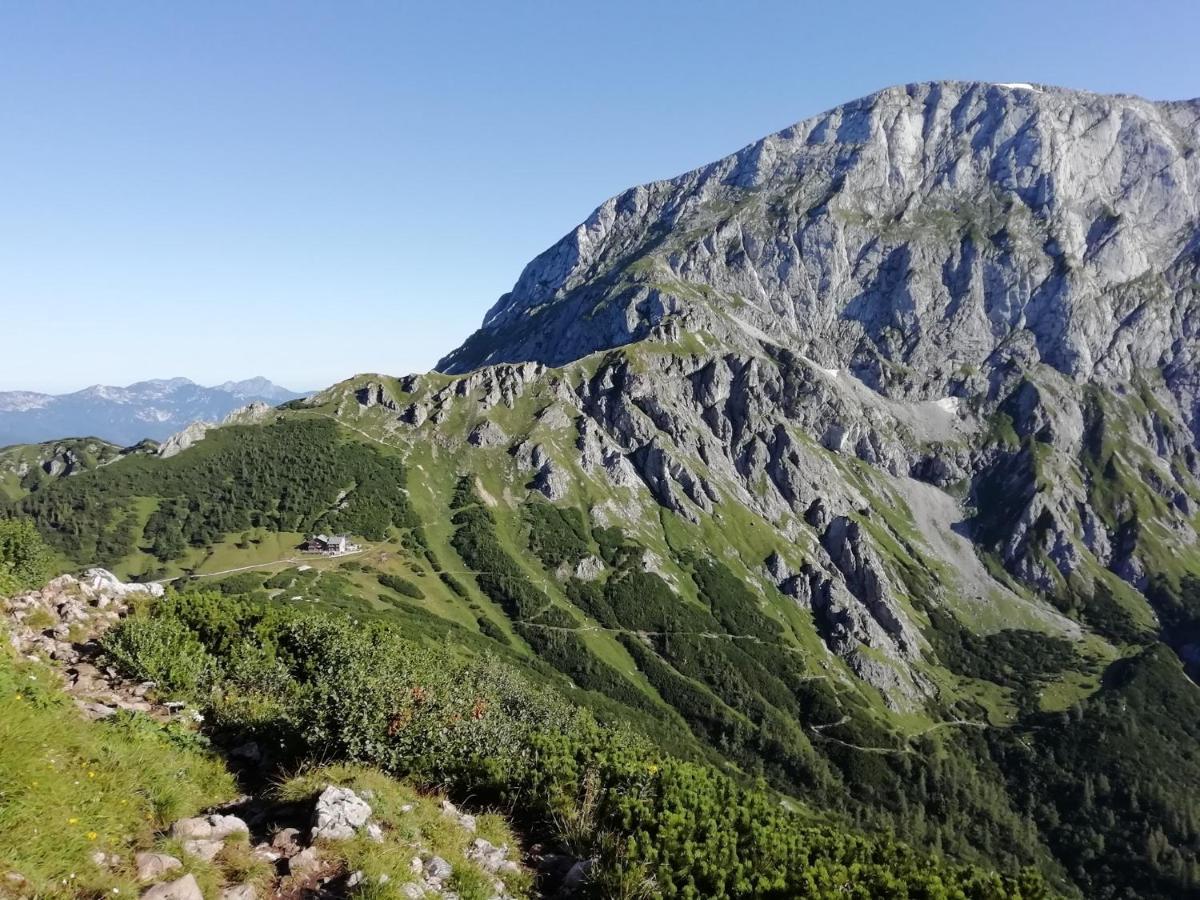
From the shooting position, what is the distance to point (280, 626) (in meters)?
33.1

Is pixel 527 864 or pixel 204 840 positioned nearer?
pixel 204 840

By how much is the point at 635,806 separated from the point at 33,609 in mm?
29560

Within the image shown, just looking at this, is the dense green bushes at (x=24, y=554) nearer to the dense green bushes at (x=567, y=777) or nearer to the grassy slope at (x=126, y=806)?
the dense green bushes at (x=567, y=777)

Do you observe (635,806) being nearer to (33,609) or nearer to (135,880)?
(135,880)

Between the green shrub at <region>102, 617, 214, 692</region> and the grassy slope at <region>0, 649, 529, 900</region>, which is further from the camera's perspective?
the green shrub at <region>102, 617, 214, 692</region>

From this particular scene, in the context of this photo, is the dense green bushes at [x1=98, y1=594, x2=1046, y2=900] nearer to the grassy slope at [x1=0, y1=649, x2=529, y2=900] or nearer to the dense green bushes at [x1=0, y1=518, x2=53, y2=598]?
the grassy slope at [x1=0, y1=649, x2=529, y2=900]

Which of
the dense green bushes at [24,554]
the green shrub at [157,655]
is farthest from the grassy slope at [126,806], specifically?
the dense green bushes at [24,554]

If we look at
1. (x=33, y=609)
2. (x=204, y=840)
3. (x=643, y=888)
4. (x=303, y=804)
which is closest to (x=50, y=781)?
(x=204, y=840)

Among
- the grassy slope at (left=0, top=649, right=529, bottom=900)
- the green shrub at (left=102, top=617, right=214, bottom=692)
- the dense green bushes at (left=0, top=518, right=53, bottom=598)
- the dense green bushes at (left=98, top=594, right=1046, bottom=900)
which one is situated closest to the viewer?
the grassy slope at (left=0, top=649, right=529, bottom=900)

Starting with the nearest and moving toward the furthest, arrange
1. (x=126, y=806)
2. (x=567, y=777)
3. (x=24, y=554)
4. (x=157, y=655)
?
(x=126, y=806) → (x=567, y=777) → (x=157, y=655) → (x=24, y=554)

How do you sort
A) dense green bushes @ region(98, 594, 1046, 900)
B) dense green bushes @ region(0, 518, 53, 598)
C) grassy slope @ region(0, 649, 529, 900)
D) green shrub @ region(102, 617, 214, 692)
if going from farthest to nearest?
dense green bushes @ region(0, 518, 53, 598) < green shrub @ region(102, 617, 214, 692) < dense green bushes @ region(98, 594, 1046, 900) < grassy slope @ region(0, 649, 529, 900)

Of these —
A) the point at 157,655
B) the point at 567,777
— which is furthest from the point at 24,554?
the point at 567,777

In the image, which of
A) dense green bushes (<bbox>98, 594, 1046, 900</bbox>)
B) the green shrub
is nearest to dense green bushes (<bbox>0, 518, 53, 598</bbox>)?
the green shrub

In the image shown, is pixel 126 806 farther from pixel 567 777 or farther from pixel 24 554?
pixel 24 554
